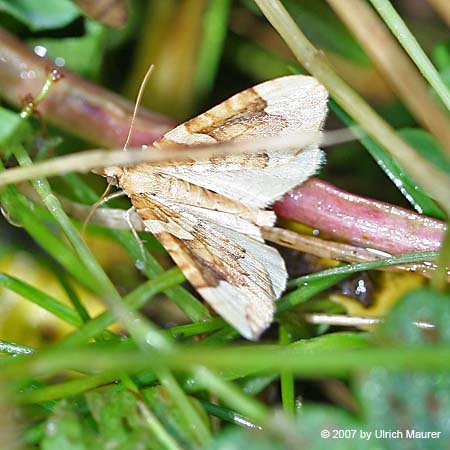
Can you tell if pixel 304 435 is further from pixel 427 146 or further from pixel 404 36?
pixel 427 146

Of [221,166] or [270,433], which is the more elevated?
[221,166]

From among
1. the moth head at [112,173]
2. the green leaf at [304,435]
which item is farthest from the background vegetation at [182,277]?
the moth head at [112,173]

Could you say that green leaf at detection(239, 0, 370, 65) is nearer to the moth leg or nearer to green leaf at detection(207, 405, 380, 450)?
the moth leg

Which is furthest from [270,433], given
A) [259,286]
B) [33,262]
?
[33,262]

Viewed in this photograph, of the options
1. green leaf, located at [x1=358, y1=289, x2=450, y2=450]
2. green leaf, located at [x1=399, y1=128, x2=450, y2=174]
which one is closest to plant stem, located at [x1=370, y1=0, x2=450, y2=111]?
green leaf, located at [x1=399, y1=128, x2=450, y2=174]

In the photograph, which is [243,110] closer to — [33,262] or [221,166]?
[221,166]

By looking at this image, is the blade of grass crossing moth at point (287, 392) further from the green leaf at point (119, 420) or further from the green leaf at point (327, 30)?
the green leaf at point (327, 30)
